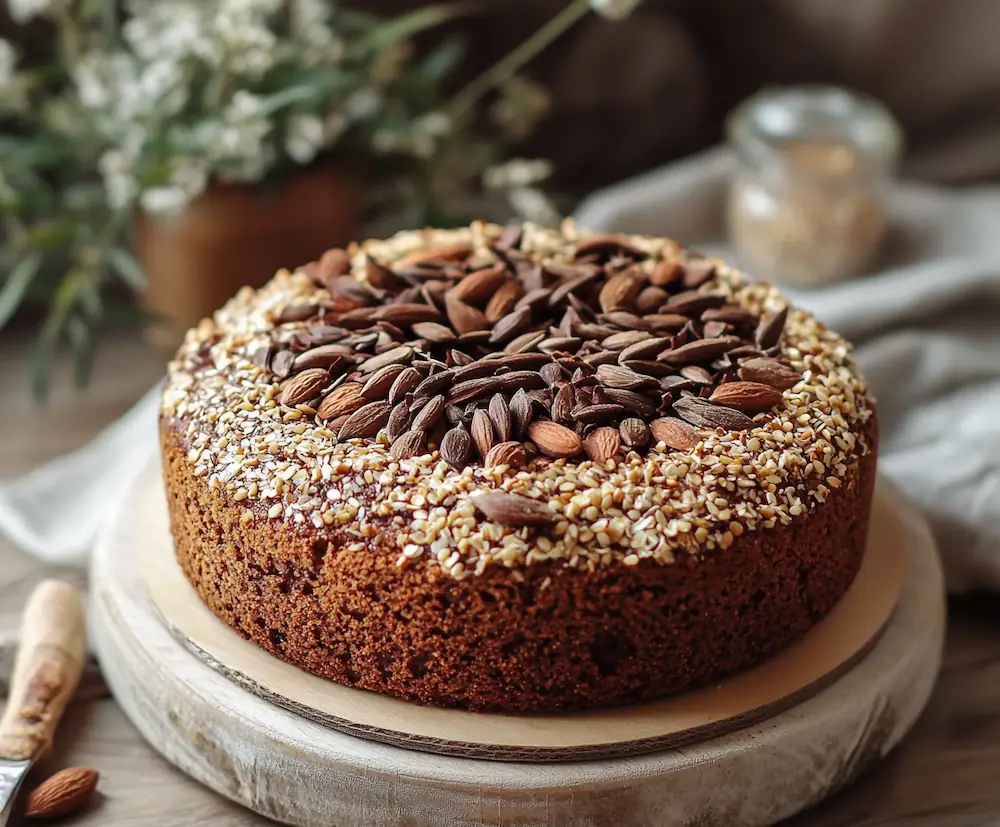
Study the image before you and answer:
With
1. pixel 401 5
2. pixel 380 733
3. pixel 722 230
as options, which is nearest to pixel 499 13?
pixel 401 5

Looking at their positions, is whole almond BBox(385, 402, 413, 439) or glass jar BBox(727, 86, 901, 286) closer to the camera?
whole almond BBox(385, 402, 413, 439)

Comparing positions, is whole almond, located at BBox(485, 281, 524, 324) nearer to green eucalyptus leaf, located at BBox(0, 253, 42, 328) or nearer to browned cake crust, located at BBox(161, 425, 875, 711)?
browned cake crust, located at BBox(161, 425, 875, 711)

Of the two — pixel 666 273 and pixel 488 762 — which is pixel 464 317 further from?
pixel 488 762

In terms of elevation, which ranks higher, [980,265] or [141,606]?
[141,606]

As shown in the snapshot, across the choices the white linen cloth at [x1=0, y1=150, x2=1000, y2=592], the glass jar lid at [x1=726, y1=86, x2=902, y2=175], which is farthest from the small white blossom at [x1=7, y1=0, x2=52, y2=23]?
the glass jar lid at [x1=726, y1=86, x2=902, y2=175]

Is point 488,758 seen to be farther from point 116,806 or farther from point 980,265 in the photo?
point 980,265

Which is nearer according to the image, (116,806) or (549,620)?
(549,620)
